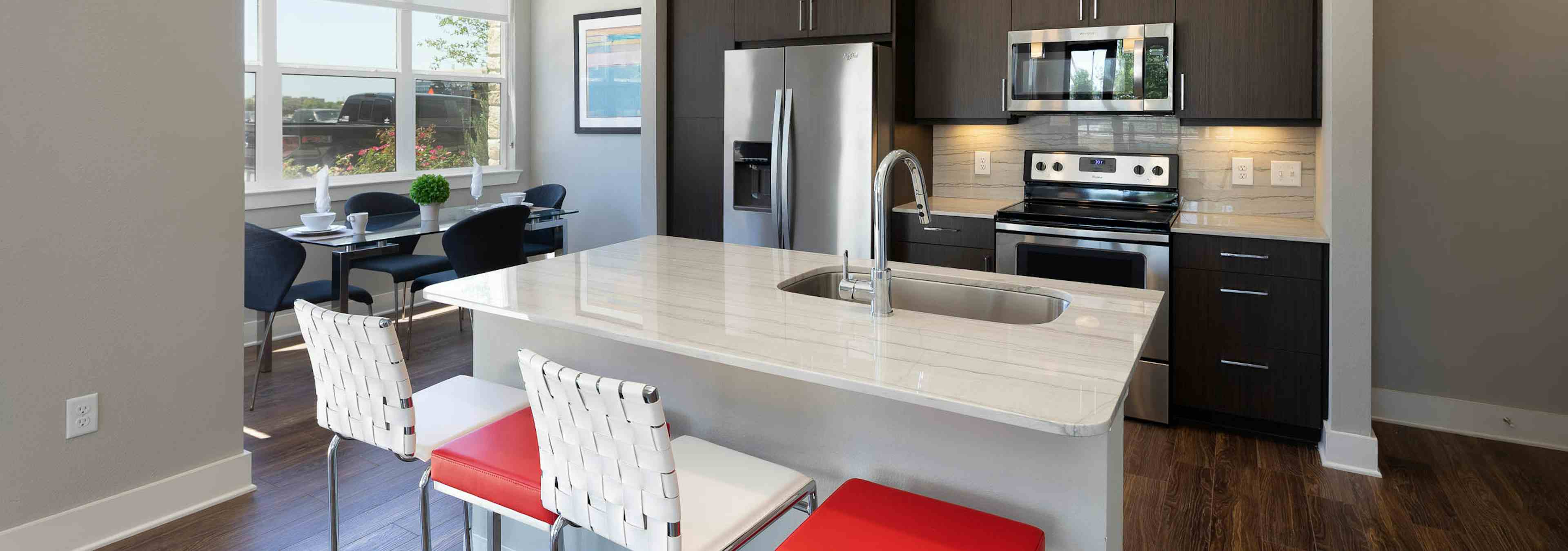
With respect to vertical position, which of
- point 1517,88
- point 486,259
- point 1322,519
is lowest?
point 1322,519

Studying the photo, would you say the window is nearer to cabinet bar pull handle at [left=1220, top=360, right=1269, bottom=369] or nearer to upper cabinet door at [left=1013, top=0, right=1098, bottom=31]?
upper cabinet door at [left=1013, top=0, right=1098, bottom=31]

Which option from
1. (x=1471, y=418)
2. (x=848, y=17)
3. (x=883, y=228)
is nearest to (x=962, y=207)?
(x=848, y=17)

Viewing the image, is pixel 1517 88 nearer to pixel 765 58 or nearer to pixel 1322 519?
pixel 1322 519

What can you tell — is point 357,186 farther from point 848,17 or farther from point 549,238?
point 848,17

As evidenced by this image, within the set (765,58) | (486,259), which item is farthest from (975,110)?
(486,259)

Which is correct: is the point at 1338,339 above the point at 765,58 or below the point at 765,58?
below

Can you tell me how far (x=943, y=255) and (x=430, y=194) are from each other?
250 centimetres

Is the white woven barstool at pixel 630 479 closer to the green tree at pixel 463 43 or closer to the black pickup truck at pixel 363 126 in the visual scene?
the black pickup truck at pixel 363 126

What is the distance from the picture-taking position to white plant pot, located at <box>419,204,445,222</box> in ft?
14.4

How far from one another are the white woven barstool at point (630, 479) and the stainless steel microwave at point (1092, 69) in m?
2.60

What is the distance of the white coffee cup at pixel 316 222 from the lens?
398 centimetres

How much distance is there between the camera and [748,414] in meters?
1.96

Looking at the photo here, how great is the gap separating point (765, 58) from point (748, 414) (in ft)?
8.11

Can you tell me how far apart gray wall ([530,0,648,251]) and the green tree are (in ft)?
1.22
